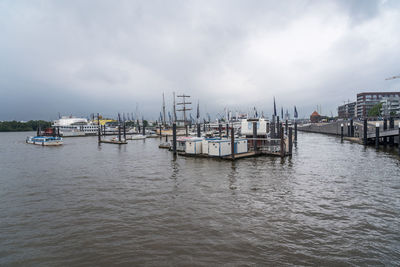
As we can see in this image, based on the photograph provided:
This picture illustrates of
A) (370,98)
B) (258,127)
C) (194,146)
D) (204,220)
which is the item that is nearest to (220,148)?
(194,146)

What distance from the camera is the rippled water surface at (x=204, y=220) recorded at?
28.9 feet

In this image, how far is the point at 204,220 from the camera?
11992 millimetres

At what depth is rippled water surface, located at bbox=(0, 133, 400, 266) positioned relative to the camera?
8820 millimetres

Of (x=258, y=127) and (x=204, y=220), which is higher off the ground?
(x=258, y=127)

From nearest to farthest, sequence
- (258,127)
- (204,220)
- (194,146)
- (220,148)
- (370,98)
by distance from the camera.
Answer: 1. (204,220)
2. (220,148)
3. (194,146)
4. (258,127)
5. (370,98)

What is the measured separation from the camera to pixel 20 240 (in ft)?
34.1

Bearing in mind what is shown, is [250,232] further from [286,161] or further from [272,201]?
[286,161]

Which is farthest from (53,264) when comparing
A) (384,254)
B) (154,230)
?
(384,254)

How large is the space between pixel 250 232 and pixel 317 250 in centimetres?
266

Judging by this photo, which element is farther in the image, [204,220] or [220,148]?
[220,148]

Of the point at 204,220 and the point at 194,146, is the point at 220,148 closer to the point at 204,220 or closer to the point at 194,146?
the point at 194,146

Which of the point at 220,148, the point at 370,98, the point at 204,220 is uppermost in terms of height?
the point at 370,98

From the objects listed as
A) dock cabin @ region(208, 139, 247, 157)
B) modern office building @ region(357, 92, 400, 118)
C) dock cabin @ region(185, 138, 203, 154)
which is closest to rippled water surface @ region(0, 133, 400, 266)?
dock cabin @ region(208, 139, 247, 157)

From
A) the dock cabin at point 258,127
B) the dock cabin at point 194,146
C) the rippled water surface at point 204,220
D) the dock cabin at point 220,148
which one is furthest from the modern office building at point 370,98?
the rippled water surface at point 204,220
